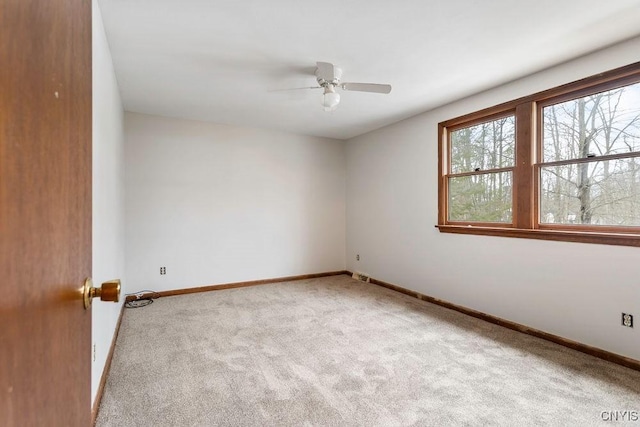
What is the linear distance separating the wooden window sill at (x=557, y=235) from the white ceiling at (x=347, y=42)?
4.77 ft

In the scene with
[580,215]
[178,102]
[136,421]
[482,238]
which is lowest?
[136,421]

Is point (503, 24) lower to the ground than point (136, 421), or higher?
higher

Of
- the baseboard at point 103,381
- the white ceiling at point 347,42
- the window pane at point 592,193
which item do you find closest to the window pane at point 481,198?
the window pane at point 592,193

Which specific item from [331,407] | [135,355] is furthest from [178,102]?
[331,407]

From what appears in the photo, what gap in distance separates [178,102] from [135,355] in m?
2.67

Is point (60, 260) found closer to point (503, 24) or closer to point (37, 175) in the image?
point (37, 175)

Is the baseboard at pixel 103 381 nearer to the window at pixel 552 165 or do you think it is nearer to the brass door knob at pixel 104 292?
the brass door knob at pixel 104 292

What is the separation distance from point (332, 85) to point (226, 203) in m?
2.53

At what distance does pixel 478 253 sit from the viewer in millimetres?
3354

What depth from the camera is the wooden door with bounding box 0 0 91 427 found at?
1.32 feet

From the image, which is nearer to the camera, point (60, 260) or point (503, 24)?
point (60, 260)

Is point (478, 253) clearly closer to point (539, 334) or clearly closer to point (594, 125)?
point (539, 334)

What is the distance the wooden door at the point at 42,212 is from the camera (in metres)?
0.40

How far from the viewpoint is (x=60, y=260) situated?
0.60m
